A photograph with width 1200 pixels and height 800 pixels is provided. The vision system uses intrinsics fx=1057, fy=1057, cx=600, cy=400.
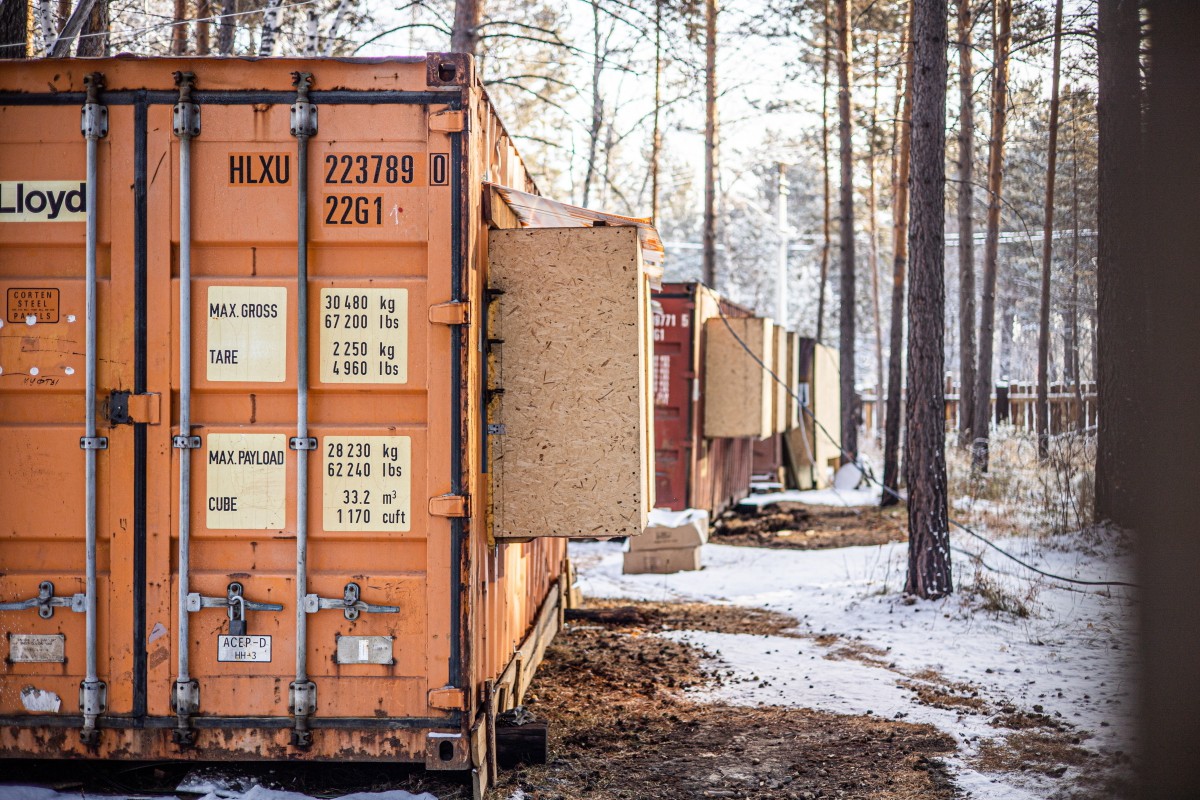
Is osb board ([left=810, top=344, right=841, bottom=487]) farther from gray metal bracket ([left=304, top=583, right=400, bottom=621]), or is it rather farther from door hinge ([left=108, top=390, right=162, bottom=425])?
door hinge ([left=108, top=390, right=162, bottom=425])

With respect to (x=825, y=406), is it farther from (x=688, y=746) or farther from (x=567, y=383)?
(x=567, y=383)

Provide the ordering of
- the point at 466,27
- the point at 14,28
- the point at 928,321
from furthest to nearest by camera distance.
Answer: the point at 466,27 < the point at 928,321 < the point at 14,28

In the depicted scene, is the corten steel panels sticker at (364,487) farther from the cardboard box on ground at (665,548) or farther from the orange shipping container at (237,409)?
the cardboard box on ground at (665,548)

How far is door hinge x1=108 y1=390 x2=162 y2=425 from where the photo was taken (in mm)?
4266

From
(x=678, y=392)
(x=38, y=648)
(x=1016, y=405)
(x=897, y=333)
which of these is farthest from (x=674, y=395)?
(x=1016, y=405)

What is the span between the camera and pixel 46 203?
4.32 metres

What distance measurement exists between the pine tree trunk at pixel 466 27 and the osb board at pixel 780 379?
19.4ft

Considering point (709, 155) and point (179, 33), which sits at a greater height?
point (709, 155)

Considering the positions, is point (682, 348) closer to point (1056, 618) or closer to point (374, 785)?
point (1056, 618)

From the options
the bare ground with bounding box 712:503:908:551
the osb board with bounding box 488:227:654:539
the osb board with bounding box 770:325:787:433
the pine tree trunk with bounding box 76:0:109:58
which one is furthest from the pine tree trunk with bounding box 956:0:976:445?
the osb board with bounding box 488:227:654:539

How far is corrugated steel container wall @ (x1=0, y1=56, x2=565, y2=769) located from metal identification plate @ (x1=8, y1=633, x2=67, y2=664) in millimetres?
10

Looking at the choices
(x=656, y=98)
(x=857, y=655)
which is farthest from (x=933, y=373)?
(x=656, y=98)

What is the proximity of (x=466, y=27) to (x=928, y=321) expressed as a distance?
5972 millimetres

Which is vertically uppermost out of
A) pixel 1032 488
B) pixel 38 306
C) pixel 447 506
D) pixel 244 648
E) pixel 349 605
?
pixel 38 306
